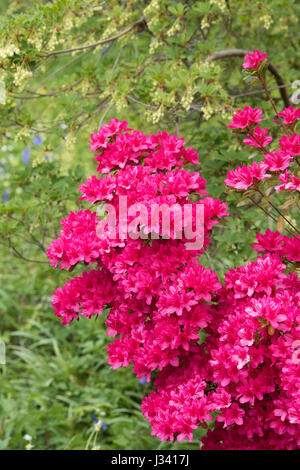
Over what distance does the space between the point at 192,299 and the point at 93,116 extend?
113 cm

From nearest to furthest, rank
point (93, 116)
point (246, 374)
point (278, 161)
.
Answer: point (246, 374) < point (278, 161) < point (93, 116)

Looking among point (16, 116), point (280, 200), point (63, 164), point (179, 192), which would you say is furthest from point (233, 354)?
point (16, 116)

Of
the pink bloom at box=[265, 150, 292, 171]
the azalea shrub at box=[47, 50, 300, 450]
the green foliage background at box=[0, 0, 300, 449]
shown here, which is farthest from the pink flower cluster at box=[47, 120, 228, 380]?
the green foliage background at box=[0, 0, 300, 449]

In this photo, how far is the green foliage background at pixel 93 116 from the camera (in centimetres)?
202

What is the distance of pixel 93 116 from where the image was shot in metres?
2.27

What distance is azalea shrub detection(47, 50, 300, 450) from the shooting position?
1.39 m

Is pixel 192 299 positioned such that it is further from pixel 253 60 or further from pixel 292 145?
pixel 253 60

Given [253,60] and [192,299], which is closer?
[192,299]

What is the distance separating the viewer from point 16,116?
7.84 ft

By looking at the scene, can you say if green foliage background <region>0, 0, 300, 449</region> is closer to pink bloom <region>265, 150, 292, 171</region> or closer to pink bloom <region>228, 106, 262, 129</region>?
pink bloom <region>228, 106, 262, 129</region>

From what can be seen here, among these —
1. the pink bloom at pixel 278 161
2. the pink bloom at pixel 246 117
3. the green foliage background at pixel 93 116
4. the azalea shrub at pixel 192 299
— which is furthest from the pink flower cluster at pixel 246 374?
the green foliage background at pixel 93 116

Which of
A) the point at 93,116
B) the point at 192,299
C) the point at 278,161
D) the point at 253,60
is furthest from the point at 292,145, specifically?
the point at 93,116

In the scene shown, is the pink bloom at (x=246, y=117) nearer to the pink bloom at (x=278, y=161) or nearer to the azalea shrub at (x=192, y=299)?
the azalea shrub at (x=192, y=299)

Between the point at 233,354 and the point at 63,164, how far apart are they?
1.36 m
